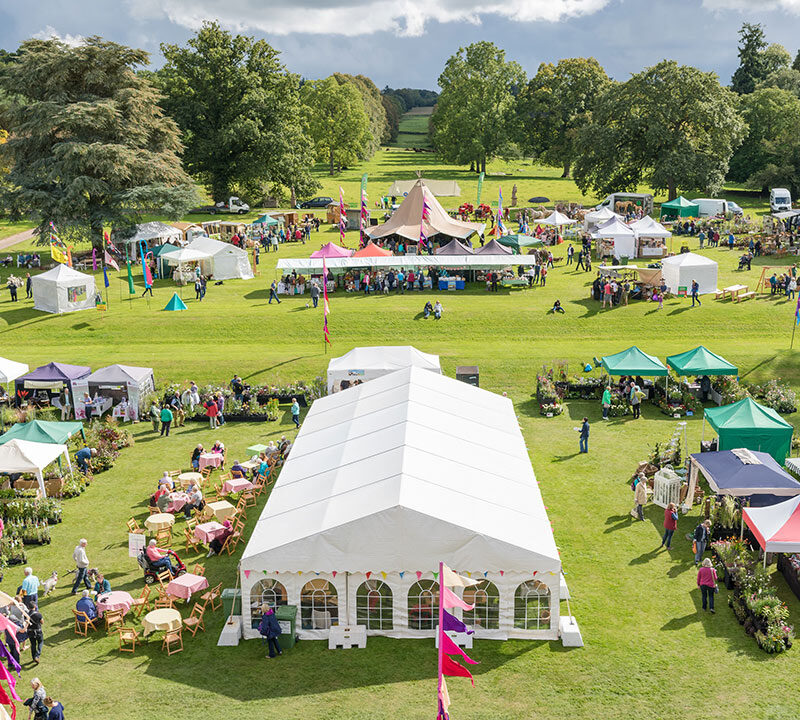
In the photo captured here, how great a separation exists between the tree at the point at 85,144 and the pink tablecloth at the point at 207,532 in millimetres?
34167

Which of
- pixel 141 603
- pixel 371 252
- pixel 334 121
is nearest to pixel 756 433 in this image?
pixel 141 603

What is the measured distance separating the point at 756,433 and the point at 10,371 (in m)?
24.5

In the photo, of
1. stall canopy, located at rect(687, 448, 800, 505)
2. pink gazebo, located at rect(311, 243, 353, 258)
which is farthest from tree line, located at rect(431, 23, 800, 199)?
stall canopy, located at rect(687, 448, 800, 505)

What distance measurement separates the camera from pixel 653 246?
50.6m

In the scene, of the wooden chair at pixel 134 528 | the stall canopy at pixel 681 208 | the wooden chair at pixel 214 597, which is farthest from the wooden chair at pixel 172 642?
the stall canopy at pixel 681 208

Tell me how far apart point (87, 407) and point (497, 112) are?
72.2m

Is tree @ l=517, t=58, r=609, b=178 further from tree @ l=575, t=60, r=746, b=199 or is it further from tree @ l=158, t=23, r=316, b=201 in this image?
tree @ l=158, t=23, r=316, b=201

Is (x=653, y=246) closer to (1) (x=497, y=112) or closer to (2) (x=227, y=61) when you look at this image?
(2) (x=227, y=61)

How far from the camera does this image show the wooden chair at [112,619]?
16.4m

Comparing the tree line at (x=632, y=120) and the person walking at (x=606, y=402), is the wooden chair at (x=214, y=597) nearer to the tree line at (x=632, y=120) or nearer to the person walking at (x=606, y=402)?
the person walking at (x=606, y=402)

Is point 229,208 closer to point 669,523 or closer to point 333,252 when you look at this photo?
point 333,252

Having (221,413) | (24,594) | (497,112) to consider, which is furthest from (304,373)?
(497,112)

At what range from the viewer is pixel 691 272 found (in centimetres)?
4084

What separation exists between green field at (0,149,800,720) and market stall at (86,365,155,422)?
0.87 m
